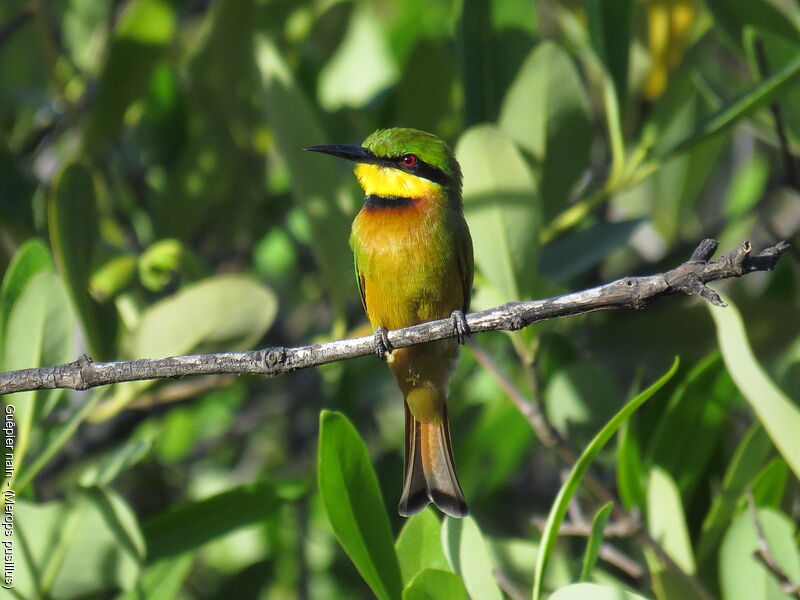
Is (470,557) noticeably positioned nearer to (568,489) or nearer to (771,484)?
(568,489)

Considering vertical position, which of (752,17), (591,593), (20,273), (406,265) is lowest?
(591,593)

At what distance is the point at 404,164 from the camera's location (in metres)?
3.25

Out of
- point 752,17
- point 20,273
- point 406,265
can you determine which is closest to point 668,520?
point 406,265

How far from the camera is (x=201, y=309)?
2.65 metres

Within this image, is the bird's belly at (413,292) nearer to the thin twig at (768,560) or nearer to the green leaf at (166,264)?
the green leaf at (166,264)

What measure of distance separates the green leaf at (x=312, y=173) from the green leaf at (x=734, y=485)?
1242mm

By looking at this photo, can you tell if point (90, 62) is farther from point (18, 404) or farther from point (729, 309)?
point (729, 309)

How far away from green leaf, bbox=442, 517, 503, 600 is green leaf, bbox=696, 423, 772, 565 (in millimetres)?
687

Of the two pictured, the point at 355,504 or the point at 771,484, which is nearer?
the point at 355,504

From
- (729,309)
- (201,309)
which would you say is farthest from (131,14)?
(729,309)

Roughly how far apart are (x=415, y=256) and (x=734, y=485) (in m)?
1.17

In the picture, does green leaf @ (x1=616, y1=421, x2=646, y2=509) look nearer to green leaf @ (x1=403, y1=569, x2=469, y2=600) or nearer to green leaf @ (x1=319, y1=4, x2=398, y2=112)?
green leaf @ (x1=403, y1=569, x2=469, y2=600)

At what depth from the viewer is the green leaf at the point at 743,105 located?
8.47ft

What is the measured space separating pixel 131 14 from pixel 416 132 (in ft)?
3.14
